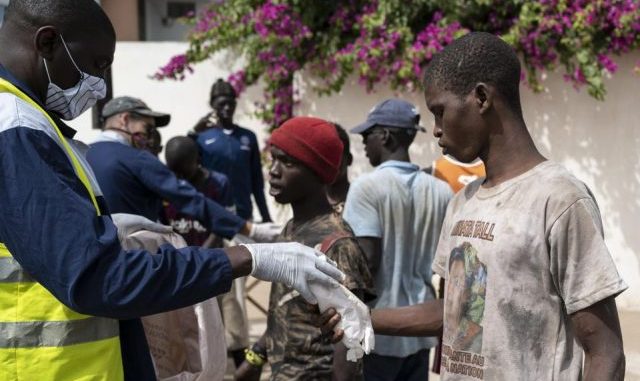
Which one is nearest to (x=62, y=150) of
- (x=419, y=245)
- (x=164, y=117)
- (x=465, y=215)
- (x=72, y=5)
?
(x=72, y=5)

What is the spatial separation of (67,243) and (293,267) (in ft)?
1.99

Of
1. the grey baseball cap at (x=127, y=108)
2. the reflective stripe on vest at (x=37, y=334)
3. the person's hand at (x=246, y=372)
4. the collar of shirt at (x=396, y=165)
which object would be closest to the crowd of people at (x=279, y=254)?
the reflective stripe on vest at (x=37, y=334)

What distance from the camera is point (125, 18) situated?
1459 cm

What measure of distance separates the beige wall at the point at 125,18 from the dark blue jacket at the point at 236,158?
6817mm

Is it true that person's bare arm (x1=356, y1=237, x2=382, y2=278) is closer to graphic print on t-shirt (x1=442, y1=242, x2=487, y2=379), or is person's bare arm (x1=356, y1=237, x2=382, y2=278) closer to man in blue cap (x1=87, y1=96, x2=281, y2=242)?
man in blue cap (x1=87, y1=96, x2=281, y2=242)

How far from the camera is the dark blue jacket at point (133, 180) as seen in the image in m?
5.30

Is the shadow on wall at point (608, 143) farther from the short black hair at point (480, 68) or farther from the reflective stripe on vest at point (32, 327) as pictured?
the reflective stripe on vest at point (32, 327)

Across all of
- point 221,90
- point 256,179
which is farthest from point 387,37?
point 256,179

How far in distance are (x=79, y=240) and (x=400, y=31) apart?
282 inches

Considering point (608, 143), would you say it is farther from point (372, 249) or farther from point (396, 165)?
point (372, 249)

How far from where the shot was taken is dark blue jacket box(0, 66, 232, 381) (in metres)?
2.11

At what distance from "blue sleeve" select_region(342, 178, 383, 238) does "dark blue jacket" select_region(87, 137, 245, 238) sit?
132 cm

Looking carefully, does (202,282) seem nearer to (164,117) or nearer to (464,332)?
(464,332)

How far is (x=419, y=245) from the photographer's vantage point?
4754 mm
